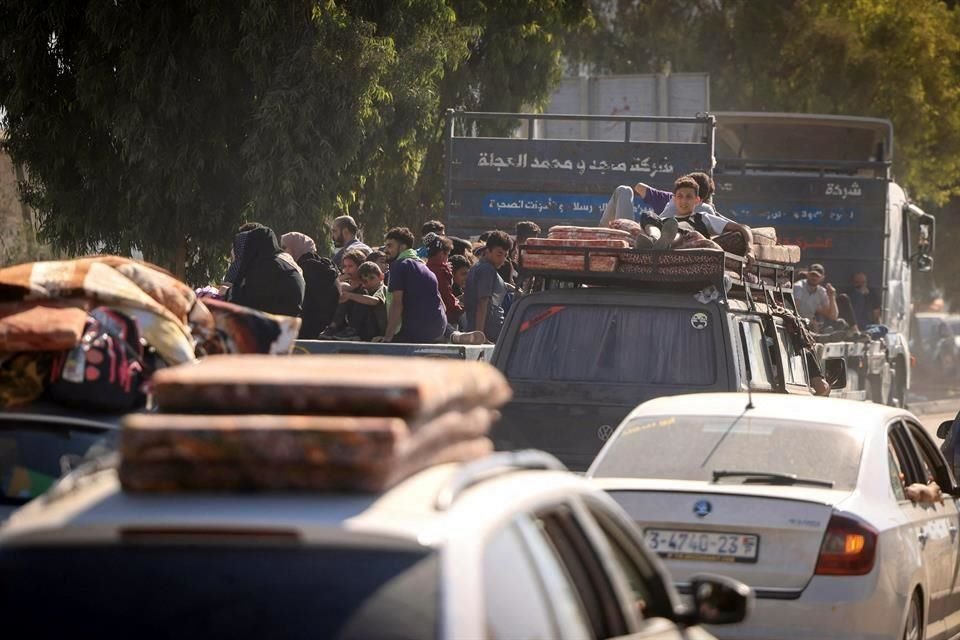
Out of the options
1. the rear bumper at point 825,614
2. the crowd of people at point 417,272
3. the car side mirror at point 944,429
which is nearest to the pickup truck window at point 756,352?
the crowd of people at point 417,272

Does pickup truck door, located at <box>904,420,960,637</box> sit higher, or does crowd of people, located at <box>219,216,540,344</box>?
crowd of people, located at <box>219,216,540,344</box>

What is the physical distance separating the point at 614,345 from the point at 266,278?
3207 millimetres

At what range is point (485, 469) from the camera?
3.83 m

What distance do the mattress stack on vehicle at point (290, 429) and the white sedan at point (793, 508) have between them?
367cm

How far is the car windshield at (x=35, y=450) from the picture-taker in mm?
6562

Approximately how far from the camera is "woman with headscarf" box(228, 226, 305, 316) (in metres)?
13.4

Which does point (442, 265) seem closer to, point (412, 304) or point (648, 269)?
point (412, 304)

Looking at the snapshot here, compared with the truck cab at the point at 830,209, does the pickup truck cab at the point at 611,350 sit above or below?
below

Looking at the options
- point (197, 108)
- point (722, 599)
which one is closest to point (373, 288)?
point (197, 108)

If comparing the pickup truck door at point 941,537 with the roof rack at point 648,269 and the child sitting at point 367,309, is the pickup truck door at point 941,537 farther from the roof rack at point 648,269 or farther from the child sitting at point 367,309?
the child sitting at point 367,309

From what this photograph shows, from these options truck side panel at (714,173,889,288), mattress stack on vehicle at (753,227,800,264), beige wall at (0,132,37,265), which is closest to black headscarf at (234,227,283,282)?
mattress stack on vehicle at (753,227,800,264)

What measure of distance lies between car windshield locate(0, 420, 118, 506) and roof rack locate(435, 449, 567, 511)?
2.71 m

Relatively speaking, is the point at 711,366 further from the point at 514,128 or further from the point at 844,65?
the point at 844,65

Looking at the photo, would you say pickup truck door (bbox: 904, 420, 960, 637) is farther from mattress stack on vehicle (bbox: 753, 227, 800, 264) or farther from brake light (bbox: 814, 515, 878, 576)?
mattress stack on vehicle (bbox: 753, 227, 800, 264)
